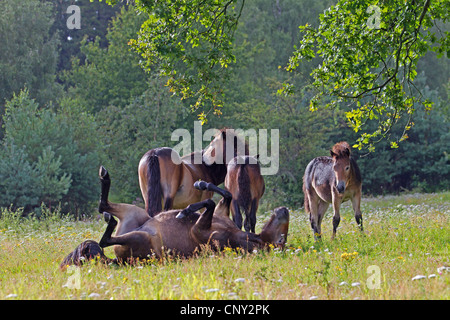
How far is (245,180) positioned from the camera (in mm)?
9945

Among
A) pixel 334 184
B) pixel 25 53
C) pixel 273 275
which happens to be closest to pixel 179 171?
pixel 334 184

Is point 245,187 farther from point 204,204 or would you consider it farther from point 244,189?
point 204,204

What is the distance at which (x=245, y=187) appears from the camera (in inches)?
391

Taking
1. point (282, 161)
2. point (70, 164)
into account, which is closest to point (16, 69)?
point (70, 164)

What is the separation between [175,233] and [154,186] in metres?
2.76

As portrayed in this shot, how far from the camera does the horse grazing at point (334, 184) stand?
11117mm

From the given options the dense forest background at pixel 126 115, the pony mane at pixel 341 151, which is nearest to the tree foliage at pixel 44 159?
the dense forest background at pixel 126 115

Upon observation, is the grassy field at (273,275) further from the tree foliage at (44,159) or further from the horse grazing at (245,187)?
the tree foliage at (44,159)

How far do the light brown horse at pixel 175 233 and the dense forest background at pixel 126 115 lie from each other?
44.4 feet

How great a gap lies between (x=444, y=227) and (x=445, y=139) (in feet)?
99.8

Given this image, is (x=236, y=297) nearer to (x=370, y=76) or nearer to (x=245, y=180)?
(x=245, y=180)

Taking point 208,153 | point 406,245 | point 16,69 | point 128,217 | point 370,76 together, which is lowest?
point 406,245

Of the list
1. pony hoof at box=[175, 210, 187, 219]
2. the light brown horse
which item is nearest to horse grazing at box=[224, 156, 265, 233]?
the light brown horse

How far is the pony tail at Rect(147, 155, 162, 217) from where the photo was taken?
33.8 feet
